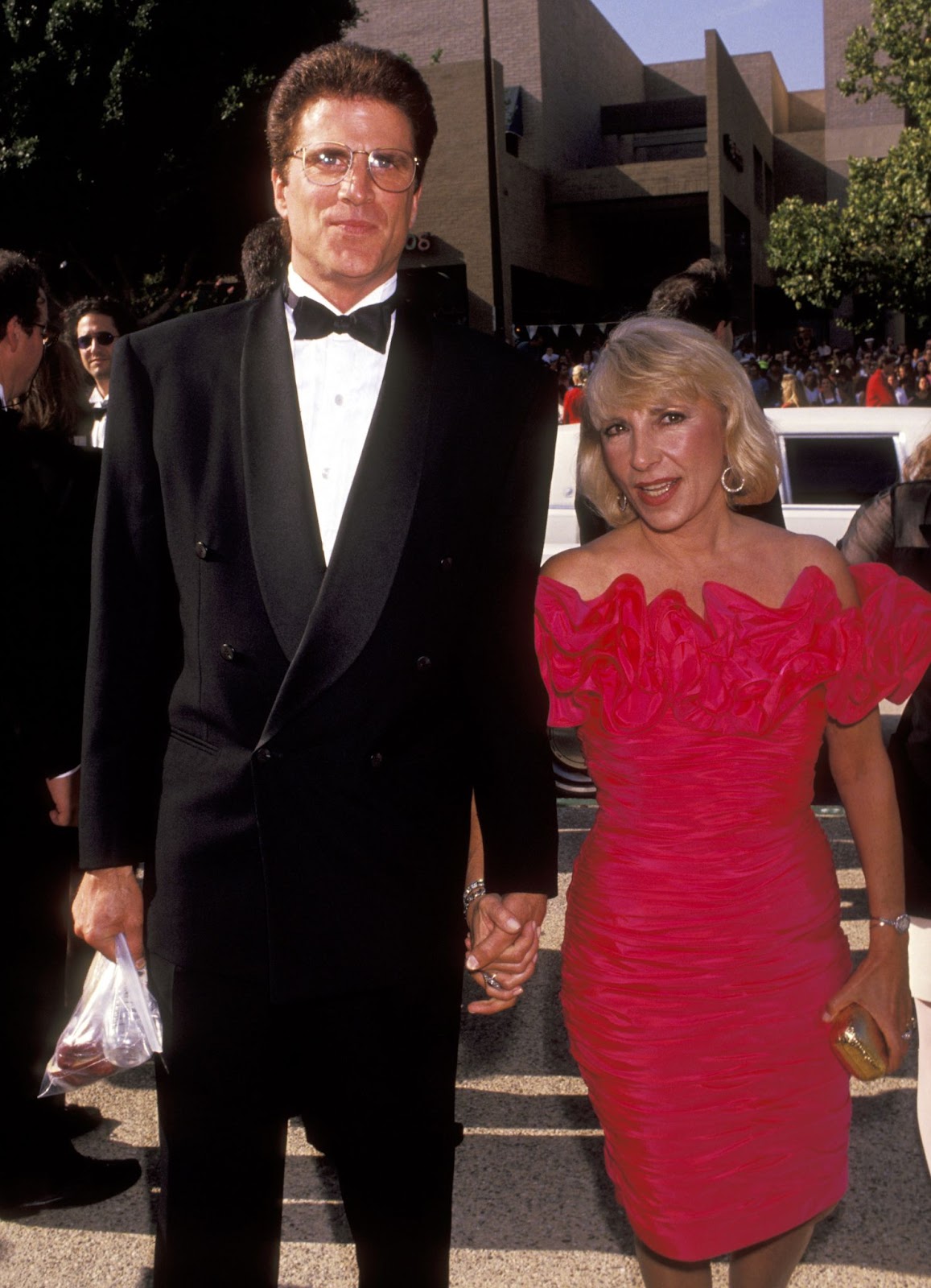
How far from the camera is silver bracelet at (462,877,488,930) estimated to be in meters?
2.32

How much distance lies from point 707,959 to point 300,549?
1068 millimetres

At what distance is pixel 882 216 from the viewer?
28.0 meters

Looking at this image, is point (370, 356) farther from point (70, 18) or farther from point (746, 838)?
point (70, 18)

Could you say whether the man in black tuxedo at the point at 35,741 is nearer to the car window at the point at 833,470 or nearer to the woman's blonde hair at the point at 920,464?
the woman's blonde hair at the point at 920,464

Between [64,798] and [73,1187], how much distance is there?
1089 millimetres

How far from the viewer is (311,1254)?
10.8ft

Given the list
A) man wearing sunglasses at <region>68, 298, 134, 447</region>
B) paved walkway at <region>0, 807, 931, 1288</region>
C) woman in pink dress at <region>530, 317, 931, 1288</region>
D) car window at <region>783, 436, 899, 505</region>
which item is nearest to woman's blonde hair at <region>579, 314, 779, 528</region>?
woman in pink dress at <region>530, 317, 931, 1288</region>

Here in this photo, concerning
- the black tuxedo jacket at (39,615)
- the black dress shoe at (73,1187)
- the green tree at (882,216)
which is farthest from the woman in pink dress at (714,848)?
the green tree at (882,216)

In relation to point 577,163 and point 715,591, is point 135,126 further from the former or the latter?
point 577,163

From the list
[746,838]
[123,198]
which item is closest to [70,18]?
[123,198]

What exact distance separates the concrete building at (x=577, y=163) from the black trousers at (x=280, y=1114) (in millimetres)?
26451

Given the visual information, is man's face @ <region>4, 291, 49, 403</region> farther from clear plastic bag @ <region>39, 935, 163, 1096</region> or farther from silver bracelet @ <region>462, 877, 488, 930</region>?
silver bracelet @ <region>462, 877, 488, 930</region>

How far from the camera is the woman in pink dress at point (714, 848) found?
2.32 meters

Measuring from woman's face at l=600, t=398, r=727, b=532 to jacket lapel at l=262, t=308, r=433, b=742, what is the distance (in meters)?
0.52
